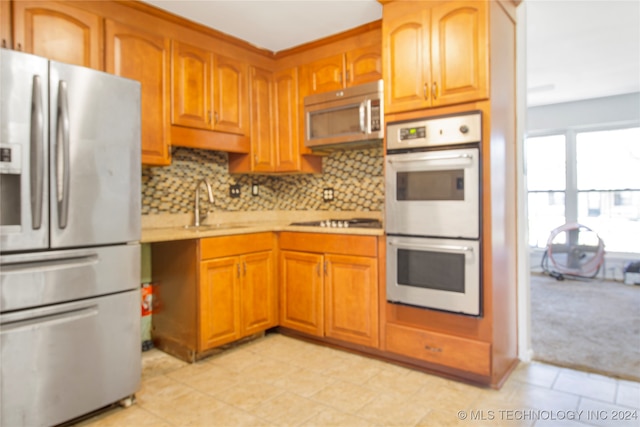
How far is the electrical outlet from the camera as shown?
11.8 feet

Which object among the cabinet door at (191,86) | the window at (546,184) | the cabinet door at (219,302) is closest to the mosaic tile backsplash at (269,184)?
the cabinet door at (191,86)

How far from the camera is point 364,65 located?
3.04 metres

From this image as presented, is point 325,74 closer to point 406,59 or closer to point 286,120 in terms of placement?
point 286,120

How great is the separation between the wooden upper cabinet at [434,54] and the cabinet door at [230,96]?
1.23 meters

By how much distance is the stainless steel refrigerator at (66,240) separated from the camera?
1.72m

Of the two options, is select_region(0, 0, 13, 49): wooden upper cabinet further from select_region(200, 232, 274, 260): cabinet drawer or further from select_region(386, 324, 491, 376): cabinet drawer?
select_region(386, 324, 491, 376): cabinet drawer

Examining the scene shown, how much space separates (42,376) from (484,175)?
7.78 ft

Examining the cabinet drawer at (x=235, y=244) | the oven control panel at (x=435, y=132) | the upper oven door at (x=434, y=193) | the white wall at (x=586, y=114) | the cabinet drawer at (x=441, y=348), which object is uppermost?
the white wall at (x=586, y=114)

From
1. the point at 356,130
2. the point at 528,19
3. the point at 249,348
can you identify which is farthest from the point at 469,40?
the point at 249,348


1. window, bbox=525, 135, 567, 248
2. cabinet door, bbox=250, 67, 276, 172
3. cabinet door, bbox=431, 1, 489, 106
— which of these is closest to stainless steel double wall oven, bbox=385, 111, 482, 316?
cabinet door, bbox=431, 1, 489, 106

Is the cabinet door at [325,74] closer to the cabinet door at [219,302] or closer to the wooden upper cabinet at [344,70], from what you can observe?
the wooden upper cabinet at [344,70]

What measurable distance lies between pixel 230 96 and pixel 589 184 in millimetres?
5193

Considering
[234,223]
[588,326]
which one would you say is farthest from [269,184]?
[588,326]

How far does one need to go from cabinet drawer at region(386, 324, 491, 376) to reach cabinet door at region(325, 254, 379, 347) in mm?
155
